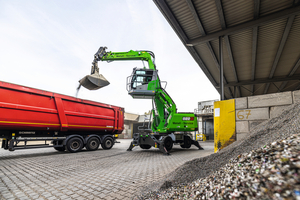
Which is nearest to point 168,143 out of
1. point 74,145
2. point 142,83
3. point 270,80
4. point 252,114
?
point 142,83

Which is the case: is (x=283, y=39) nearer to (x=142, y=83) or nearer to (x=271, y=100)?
(x=271, y=100)

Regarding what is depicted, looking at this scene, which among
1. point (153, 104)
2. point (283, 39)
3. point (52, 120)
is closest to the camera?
point (283, 39)

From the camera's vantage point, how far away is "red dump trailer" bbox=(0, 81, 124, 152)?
6664mm

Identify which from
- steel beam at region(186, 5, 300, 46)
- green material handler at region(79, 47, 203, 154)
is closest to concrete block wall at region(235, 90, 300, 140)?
steel beam at region(186, 5, 300, 46)

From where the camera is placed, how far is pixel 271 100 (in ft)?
15.6

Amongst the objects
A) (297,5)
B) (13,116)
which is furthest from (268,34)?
(13,116)

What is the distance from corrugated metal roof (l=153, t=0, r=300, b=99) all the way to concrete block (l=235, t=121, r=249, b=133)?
3.95 meters

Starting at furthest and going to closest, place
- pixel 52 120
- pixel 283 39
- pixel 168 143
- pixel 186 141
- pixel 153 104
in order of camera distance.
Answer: pixel 186 141
pixel 153 104
pixel 168 143
pixel 52 120
pixel 283 39

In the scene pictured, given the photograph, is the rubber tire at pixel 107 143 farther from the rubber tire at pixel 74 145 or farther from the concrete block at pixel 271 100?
the concrete block at pixel 271 100

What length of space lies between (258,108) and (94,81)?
745cm

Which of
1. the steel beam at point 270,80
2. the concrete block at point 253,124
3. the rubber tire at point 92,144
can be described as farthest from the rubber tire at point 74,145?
the steel beam at point 270,80

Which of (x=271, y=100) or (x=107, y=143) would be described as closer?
(x=271, y=100)

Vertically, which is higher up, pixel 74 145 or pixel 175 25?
pixel 175 25

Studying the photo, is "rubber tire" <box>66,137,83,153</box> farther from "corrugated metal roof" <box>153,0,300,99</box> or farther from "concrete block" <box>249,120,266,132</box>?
"concrete block" <box>249,120,266,132</box>
